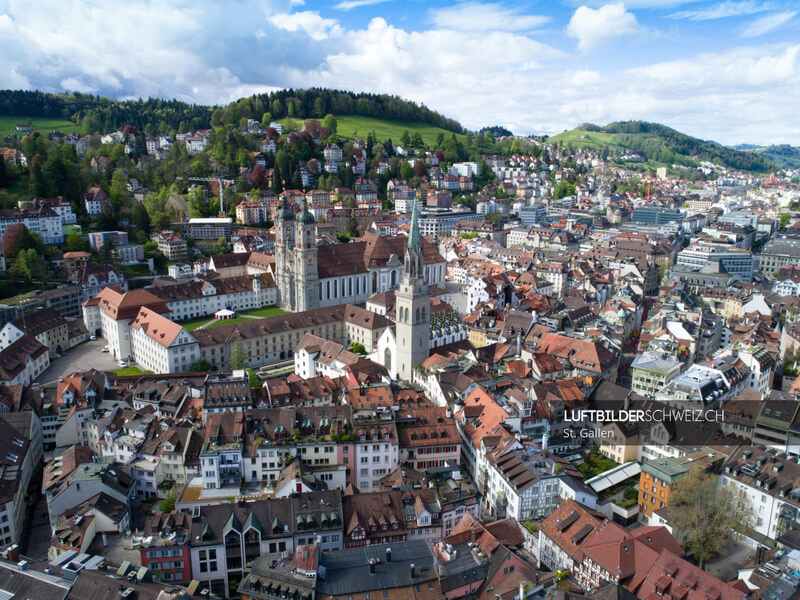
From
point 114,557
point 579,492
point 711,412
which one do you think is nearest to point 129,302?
point 114,557

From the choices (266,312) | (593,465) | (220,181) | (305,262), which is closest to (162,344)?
(266,312)

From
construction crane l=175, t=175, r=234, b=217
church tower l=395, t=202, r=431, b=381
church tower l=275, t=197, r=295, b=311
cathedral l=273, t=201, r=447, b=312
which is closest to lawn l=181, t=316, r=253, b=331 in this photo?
church tower l=275, t=197, r=295, b=311

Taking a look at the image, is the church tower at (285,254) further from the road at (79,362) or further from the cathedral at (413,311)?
the cathedral at (413,311)

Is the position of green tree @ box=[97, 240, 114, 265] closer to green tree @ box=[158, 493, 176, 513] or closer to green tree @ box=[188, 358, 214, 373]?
green tree @ box=[188, 358, 214, 373]

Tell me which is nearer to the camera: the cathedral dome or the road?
the road

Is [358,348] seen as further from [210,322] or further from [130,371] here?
[130,371]

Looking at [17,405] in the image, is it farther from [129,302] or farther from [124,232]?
[124,232]
